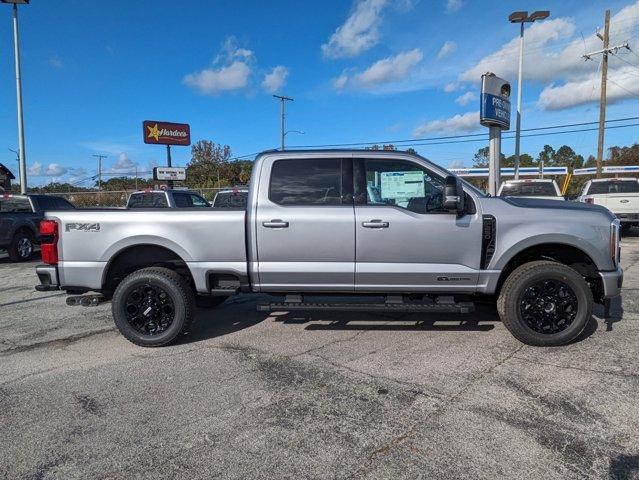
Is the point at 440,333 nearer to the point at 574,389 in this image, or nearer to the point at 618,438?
the point at 574,389

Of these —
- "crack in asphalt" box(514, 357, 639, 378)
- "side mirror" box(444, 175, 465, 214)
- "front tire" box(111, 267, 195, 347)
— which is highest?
"side mirror" box(444, 175, 465, 214)

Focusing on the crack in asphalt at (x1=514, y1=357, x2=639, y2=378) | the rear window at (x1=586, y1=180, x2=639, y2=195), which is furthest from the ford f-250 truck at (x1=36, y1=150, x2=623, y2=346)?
the rear window at (x1=586, y1=180, x2=639, y2=195)

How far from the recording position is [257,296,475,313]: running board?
4.73 meters

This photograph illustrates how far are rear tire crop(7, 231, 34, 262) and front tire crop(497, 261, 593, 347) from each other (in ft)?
40.1

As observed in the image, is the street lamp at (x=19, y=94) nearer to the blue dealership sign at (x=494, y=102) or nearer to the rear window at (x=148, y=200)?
the rear window at (x=148, y=200)

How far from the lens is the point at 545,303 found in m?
4.74

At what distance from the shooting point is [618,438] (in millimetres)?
3043

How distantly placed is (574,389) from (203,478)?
2.97m

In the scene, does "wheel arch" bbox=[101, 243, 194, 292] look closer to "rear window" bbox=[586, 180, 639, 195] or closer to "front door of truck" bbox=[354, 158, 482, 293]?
"front door of truck" bbox=[354, 158, 482, 293]

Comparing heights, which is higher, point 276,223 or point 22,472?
point 276,223

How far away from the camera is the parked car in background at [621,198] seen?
14.0 metres

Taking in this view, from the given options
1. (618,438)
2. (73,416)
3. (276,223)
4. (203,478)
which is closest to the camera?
(203,478)

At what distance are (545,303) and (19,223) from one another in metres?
12.5

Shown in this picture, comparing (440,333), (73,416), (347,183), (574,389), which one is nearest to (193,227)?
(347,183)
